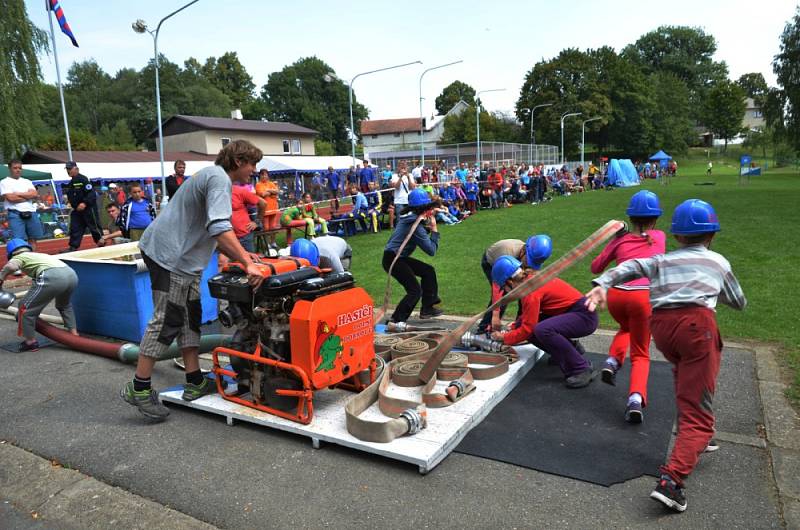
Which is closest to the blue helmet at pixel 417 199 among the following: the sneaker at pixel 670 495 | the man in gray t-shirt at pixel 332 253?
the man in gray t-shirt at pixel 332 253

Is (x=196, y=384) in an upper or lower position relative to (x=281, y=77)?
lower

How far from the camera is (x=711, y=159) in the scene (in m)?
81.3

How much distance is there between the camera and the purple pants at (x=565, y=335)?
455 centimetres

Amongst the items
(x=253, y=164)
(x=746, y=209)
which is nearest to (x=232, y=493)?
(x=253, y=164)

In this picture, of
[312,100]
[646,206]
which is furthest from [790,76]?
[312,100]

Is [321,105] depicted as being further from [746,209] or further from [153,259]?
[153,259]

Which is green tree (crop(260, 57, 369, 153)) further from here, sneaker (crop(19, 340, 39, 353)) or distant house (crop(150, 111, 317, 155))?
sneaker (crop(19, 340, 39, 353))

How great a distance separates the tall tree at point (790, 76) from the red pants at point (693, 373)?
44.4 metres

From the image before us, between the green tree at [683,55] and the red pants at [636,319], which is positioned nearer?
the red pants at [636,319]

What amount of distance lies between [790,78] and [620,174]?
42.7 ft

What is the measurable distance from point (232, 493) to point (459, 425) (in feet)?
4.83

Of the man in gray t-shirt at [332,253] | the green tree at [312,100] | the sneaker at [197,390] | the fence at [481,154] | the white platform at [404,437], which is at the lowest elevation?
the white platform at [404,437]

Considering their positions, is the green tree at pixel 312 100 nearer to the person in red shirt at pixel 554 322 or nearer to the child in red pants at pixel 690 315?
the person in red shirt at pixel 554 322

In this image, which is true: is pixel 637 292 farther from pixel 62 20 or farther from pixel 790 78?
pixel 790 78
